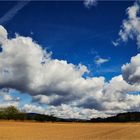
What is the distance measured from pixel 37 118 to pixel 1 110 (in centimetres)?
3091

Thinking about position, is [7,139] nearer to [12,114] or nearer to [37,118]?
[12,114]

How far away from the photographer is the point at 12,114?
174 m

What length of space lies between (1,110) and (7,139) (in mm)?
139857

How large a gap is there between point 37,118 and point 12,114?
93.6ft

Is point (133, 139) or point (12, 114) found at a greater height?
point (12, 114)

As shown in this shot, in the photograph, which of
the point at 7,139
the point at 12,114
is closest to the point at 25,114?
the point at 12,114

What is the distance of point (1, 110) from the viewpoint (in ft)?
575

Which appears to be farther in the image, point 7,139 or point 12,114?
point 12,114

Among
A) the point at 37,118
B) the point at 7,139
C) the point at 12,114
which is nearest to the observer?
the point at 7,139

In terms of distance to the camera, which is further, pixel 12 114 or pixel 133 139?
pixel 12 114

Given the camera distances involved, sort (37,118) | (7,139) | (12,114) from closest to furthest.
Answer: (7,139)
(12,114)
(37,118)

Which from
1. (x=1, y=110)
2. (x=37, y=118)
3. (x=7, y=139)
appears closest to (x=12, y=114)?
(x=1, y=110)

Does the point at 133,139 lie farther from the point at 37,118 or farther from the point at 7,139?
the point at 37,118

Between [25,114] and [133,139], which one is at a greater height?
[25,114]
